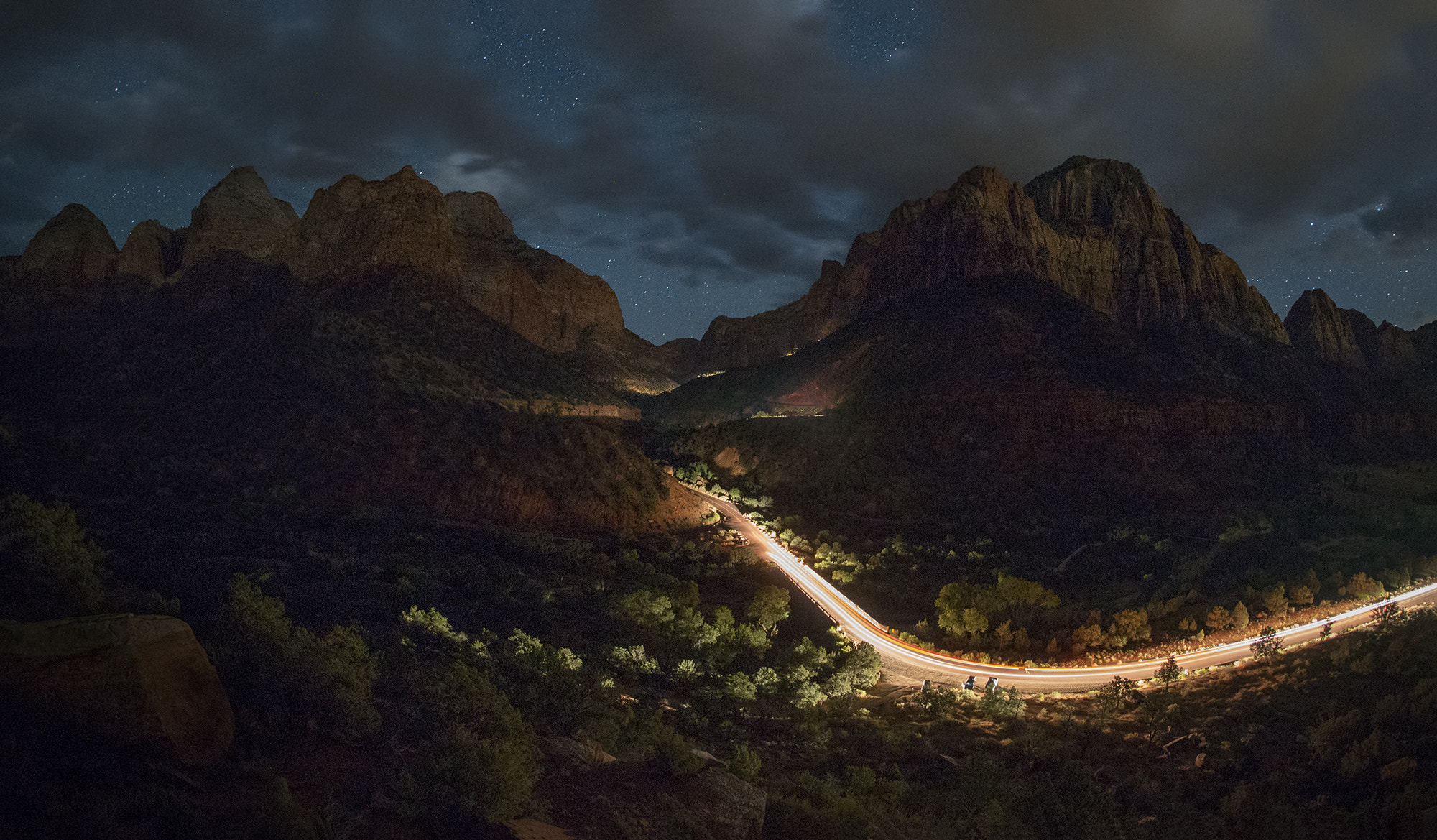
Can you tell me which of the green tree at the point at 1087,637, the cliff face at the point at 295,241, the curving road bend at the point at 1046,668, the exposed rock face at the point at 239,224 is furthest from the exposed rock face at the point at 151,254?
the green tree at the point at 1087,637

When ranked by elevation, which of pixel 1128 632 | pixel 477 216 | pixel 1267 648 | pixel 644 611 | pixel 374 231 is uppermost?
pixel 477 216

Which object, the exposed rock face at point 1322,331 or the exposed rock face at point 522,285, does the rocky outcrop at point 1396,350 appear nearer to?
the exposed rock face at point 1322,331

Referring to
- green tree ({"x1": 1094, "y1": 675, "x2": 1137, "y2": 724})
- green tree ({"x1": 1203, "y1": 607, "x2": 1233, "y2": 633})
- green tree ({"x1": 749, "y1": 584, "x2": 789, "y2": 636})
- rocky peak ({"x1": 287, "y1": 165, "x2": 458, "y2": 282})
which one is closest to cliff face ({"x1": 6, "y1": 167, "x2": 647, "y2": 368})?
rocky peak ({"x1": 287, "y1": 165, "x2": 458, "y2": 282})

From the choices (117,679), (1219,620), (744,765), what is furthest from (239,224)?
(1219,620)

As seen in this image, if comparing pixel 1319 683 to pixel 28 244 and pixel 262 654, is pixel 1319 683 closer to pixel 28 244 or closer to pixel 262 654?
pixel 262 654

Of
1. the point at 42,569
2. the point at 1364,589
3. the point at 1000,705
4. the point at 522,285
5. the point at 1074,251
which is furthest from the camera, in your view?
the point at 522,285

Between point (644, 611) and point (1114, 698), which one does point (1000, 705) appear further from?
point (644, 611)

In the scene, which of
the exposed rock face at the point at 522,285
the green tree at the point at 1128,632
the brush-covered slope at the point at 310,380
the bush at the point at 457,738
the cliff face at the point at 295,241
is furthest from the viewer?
the exposed rock face at the point at 522,285
